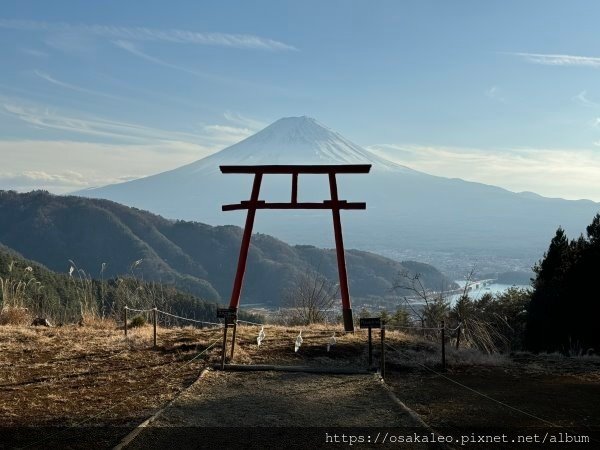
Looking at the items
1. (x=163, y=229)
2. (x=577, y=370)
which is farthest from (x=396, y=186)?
(x=577, y=370)

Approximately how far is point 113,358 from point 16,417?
89.2 inches

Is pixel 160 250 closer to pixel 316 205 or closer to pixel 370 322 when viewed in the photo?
pixel 316 205

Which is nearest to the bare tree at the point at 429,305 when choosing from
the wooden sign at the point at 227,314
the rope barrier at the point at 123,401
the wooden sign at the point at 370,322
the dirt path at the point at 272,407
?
the wooden sign at the point at 370,322

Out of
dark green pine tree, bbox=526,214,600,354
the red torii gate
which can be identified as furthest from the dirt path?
dark green pine tree, bbox=526,214,600,354

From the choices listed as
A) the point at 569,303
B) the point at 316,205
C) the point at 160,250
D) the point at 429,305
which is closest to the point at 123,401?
the point at 316,205

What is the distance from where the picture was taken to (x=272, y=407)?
4.93 m

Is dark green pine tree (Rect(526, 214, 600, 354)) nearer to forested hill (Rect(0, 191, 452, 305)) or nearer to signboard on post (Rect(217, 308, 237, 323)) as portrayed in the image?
signboard on post (Rect(217, 308, 237, 323))

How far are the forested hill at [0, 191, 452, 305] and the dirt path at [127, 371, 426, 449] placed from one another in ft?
129

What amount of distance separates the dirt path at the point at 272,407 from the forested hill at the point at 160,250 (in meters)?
39.3

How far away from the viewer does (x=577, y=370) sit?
279 inches

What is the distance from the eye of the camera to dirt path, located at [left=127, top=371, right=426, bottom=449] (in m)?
4.24

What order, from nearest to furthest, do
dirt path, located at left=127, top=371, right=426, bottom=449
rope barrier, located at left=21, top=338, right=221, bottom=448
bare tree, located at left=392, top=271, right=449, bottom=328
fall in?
rope barrier, located at left=21, top=338, right=221, bottom=448 → dirt path, located at left=127, top=371, right=426, bottom=449 → bare tree, located at left=392, top=271, right=449, bottom=328

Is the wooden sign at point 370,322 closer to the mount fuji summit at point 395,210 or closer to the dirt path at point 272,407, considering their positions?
the dirt path at point 272,407

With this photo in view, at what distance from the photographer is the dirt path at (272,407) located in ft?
13.9
